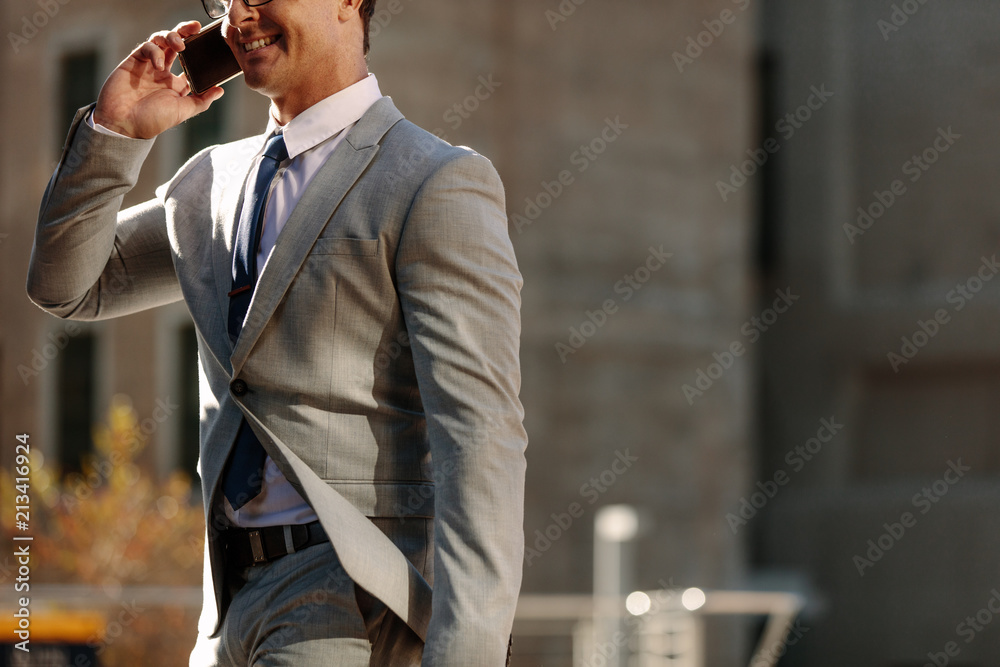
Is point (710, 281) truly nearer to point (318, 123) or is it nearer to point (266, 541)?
point (318, 123)

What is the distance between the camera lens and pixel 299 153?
5.42ft

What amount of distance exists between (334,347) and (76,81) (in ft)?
35.2

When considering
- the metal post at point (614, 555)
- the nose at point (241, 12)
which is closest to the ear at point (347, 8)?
the nose at point (241, 12)

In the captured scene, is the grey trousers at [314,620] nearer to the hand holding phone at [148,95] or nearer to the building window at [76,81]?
the hand holding phone at [148,95]

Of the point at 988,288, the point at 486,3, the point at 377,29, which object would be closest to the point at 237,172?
the point at 377,29

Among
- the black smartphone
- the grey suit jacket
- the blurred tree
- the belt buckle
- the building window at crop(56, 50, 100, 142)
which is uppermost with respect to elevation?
the black smartphone

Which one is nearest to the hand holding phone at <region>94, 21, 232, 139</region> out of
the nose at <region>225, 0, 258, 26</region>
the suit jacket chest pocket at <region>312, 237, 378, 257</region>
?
the nose at <region>225, 0, 258, 26</region>

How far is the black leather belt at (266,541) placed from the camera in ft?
4.90

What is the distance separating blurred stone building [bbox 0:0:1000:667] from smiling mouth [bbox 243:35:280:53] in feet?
29.6

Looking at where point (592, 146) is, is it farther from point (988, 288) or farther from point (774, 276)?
point (988, 288)

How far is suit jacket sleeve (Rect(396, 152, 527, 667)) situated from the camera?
55.6 inches

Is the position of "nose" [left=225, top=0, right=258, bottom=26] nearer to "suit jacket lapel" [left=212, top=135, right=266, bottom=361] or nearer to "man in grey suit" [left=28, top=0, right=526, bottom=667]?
"man in grey suit" [left=28, top=0, right=526, bottom=667]

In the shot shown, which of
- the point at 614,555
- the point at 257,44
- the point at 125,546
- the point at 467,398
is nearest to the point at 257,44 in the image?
the point at 257,44

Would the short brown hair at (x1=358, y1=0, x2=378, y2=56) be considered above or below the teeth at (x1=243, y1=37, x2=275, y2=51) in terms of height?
above
